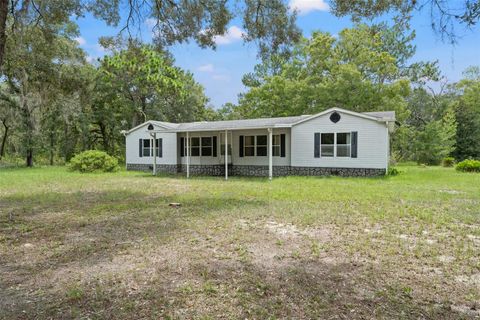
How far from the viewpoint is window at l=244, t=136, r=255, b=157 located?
16.4 meters

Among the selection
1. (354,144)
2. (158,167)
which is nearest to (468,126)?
(354,144)

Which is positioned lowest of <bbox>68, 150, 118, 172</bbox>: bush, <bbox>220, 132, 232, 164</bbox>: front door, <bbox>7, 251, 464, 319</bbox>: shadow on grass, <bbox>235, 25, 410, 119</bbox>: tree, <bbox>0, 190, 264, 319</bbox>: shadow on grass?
<bbox>7, 251, 464, 319</bbox>: shadow on grass

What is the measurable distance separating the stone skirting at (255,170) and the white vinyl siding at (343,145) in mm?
195

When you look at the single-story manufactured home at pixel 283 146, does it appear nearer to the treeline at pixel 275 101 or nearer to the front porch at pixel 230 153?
the front porch at pixel 230 153

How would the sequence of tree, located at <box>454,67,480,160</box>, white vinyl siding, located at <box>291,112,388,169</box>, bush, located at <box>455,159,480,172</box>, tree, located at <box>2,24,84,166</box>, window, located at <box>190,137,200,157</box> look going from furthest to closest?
tree, located at <box>454,67,480,160</box> < window, located at <box>190,137,200,157</box> < bush, located at <box>455,159,480,172</box> < white vinyl siding, located at <box>291,112,388,169</box> < tree, located at <box>2,24,84,166</box>

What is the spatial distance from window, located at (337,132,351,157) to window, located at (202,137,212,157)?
6558 mm

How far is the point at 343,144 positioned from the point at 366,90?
9.40 meters

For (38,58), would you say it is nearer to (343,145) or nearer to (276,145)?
(276,145)

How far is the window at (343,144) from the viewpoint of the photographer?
46.5 ft

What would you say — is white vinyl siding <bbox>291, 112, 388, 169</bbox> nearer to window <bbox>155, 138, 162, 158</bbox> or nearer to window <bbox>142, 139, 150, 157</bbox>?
window <bbox>155, 138, 162, 158</bbox>

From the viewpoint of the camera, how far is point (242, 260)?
410 cm

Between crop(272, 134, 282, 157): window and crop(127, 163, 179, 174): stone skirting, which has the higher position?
crop(272, 134, 282, 157): window

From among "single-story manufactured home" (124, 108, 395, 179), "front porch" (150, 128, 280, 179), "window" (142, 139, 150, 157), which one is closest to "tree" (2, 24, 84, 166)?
"single-story manufactured home" (124, 108, 395, 179)

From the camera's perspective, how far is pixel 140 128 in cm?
1933
